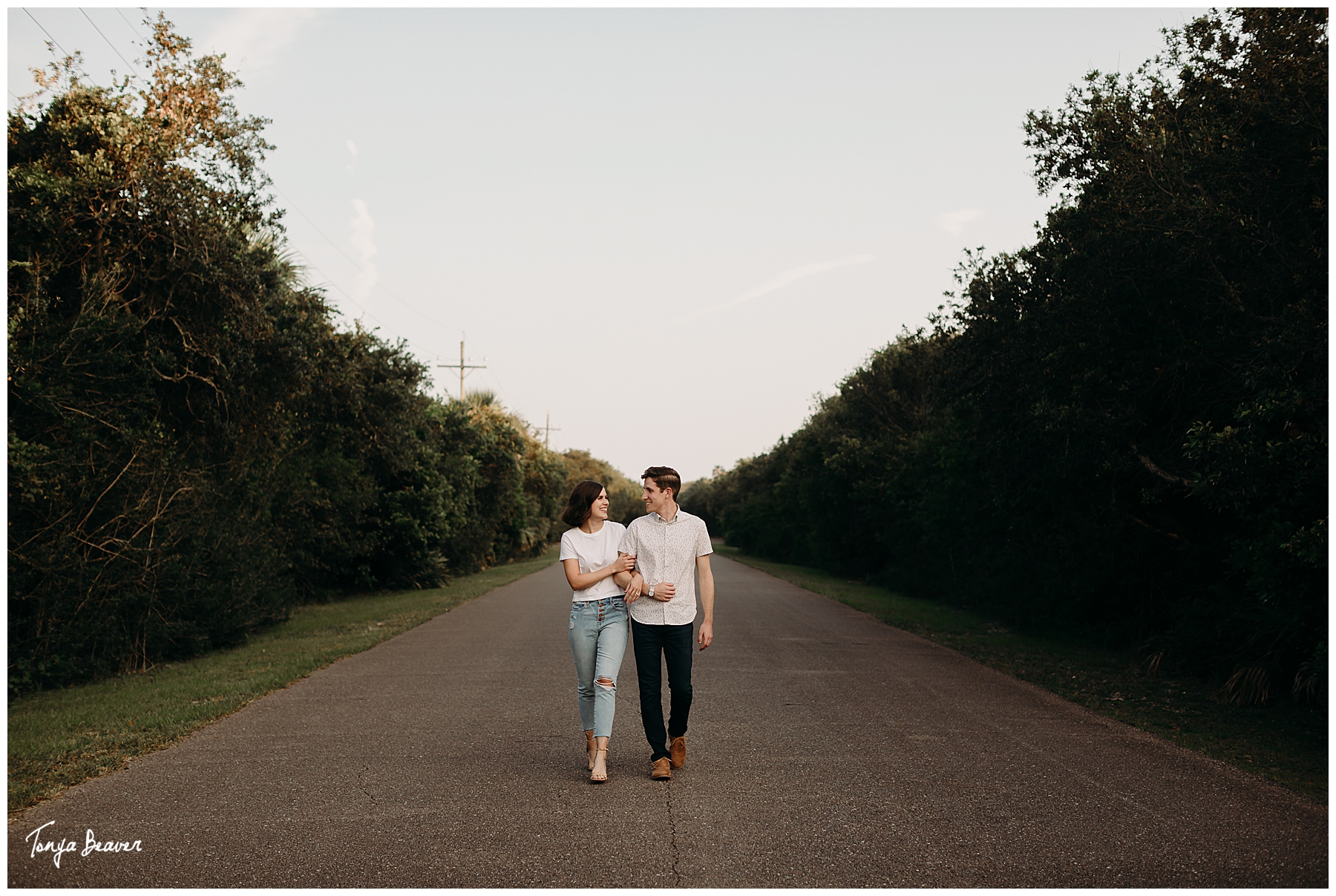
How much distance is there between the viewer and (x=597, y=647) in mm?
5773

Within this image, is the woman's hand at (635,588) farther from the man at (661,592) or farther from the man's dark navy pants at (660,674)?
the man's dark navy pants at (660,674)

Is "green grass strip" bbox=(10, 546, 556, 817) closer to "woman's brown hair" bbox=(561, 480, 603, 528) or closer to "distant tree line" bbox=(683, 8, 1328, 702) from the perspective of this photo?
"woman's brown hair" bbox=(561, 480, 603, 528)

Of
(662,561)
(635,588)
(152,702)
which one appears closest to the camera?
(635,588)

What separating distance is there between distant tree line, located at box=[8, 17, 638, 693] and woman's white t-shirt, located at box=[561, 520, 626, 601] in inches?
303

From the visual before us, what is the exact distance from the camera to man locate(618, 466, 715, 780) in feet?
18.7

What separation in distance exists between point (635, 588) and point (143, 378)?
Answer: 9.83 meters

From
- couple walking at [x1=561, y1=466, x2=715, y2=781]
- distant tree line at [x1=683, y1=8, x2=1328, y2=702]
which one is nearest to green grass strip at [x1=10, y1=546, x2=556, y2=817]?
→ couple walking at [x1=561, y1=466, x2=715, y2=781]

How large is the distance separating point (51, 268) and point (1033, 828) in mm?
12305

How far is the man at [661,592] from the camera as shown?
18.7 feet

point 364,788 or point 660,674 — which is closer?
point 364,788

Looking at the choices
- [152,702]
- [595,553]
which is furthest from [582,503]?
[152,702]

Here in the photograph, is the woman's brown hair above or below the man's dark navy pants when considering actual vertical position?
above

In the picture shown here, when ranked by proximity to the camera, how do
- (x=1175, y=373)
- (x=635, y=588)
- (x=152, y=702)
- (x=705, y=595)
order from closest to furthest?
(x=635, y=588) < (x=705, y=595) < (x=152, y=702) < (x=1175, y=373)
